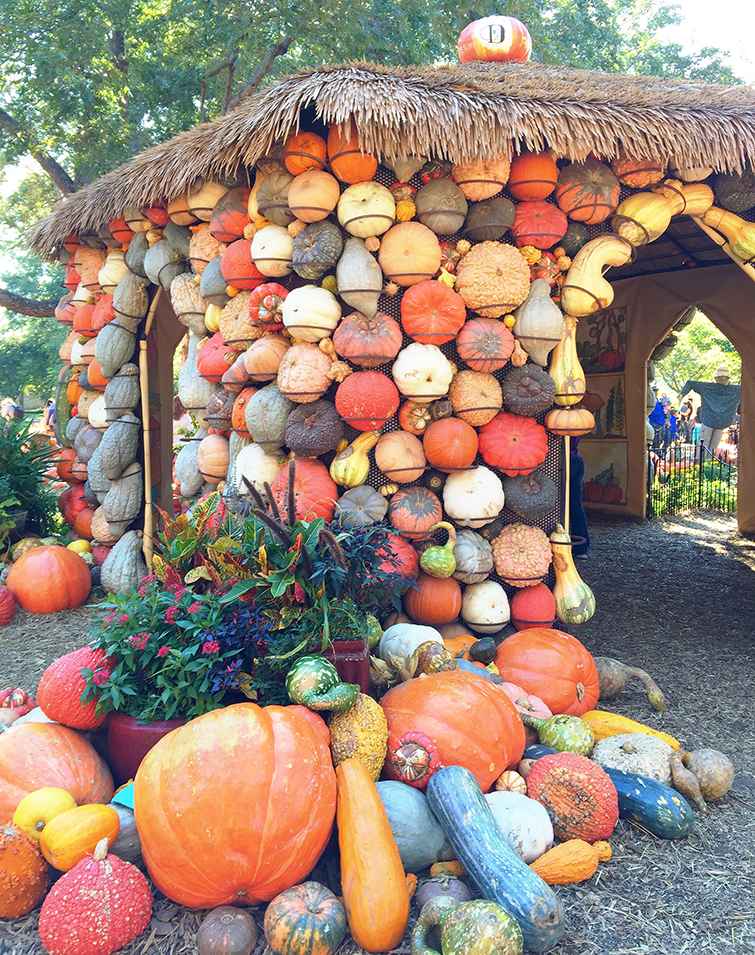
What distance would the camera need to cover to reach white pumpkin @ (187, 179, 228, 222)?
4.50 metres

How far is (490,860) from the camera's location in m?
2.16

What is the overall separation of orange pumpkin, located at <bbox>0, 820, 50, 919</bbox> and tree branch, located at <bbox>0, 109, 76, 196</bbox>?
10.5m

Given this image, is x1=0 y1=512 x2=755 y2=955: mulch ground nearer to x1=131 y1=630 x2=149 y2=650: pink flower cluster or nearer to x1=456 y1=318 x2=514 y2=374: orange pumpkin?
x1=131 y1=630 x2=149 y2=650: pink flower cluster

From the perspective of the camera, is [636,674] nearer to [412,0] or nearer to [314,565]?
[314,565]

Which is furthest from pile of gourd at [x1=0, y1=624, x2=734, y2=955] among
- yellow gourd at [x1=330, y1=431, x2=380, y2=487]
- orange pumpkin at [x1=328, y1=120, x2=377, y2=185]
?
orange pumpkin at [x1=328, y1=120, x2=377, y2=185]

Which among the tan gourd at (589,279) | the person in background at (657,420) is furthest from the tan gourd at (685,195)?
the person in background at (657,420)

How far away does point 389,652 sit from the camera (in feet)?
11.3

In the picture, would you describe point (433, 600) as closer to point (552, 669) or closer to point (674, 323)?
point (552, 669)

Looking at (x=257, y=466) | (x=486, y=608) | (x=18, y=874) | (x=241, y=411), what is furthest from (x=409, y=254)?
(x=18, y=874)

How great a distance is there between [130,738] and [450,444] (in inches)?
86.3

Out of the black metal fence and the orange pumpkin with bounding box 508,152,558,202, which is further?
the black metal fence

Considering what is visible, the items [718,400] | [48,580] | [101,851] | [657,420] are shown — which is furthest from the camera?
[718,400]

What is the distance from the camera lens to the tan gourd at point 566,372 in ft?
13.6

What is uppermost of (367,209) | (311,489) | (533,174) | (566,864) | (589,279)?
(533,174)
